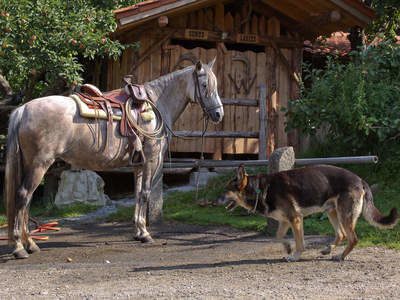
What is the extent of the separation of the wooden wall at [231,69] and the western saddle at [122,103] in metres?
4.69

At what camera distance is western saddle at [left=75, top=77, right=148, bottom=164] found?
633 cm

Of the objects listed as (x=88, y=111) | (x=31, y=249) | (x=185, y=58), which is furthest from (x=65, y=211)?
(x=185, y=58)

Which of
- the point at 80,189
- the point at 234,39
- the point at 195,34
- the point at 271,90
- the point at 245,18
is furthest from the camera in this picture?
the point at 271,90

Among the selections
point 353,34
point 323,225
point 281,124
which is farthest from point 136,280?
point 353,34

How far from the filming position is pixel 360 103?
8.77 meters

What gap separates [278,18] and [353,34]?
284cm

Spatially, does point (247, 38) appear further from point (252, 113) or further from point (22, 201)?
point (22, 201)

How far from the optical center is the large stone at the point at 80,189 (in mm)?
Answer: 10477

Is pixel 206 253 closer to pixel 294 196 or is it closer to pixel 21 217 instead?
pixel 294 196

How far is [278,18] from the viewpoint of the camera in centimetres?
1230

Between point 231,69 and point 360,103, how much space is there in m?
4.09

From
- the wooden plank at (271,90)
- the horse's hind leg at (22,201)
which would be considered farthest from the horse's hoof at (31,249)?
the wooden plank at (271,90)

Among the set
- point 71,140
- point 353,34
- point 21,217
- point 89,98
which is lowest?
point 21,217

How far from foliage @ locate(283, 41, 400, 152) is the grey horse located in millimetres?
3193
